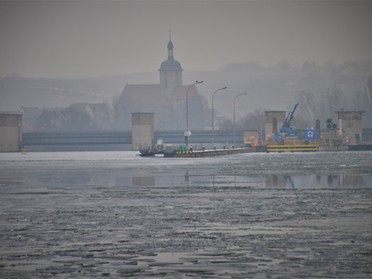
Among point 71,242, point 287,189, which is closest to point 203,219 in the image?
point 71,242

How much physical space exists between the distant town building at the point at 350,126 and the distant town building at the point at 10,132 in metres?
59.7

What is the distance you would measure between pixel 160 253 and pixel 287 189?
20.1m

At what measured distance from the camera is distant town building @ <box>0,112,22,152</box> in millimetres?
156375

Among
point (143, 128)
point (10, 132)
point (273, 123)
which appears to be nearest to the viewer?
point (273, 123)

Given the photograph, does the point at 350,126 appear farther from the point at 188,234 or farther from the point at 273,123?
the point at 188,234

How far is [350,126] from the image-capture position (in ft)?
514

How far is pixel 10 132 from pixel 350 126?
208 ft

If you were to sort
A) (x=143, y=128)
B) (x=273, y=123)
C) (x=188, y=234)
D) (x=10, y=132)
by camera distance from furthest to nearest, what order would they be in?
(x=10, y=132) → (x=143, y=128) → (x=273, y=123) → (x=188, y=234)

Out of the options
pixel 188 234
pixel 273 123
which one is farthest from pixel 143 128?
pixel 188 234

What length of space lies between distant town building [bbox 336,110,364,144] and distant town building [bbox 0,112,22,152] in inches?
2350

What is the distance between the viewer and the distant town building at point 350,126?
509 ft

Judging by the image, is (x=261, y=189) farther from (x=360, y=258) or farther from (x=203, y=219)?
(x=360, y=258)

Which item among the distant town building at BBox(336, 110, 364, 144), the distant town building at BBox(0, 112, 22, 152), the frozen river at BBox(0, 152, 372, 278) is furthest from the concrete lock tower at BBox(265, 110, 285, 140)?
the frozen river at BBox(0, 152, 372, 278)

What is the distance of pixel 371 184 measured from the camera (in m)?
38.0
